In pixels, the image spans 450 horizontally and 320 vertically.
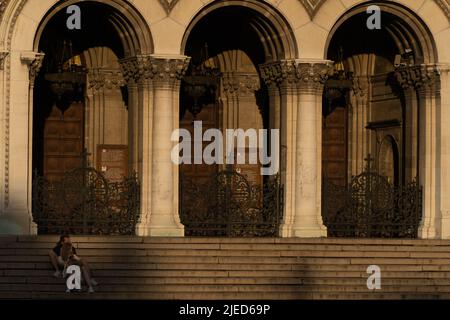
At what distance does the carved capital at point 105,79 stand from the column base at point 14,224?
5.74 meters

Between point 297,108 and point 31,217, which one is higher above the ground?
point 297,108

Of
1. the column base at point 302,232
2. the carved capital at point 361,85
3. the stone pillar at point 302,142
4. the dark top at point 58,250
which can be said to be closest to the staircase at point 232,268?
the dark top at point 58,250

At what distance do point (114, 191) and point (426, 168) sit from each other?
24.5 feet

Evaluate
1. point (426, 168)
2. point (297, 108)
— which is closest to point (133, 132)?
point (297, 108)

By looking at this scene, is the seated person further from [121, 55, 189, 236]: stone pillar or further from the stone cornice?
the stone cornice

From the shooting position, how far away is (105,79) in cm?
4166

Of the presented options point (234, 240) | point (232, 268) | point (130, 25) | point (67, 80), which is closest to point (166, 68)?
point (130, 25)

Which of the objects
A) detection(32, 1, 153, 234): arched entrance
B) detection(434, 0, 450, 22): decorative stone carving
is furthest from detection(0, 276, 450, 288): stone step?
detection(434, 0, 450, 22): decorative stone carving

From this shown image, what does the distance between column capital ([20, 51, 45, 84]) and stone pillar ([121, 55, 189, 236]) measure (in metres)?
2.31

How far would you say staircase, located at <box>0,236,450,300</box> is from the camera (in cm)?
3441

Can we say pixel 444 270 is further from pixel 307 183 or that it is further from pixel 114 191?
pixel 114 191

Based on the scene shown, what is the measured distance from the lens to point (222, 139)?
140 feet

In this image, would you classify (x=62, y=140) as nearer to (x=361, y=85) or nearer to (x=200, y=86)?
(x=200, y=86)

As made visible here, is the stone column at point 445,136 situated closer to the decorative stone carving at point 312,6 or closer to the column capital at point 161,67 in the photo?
the decorative stone carving at point 312,6
